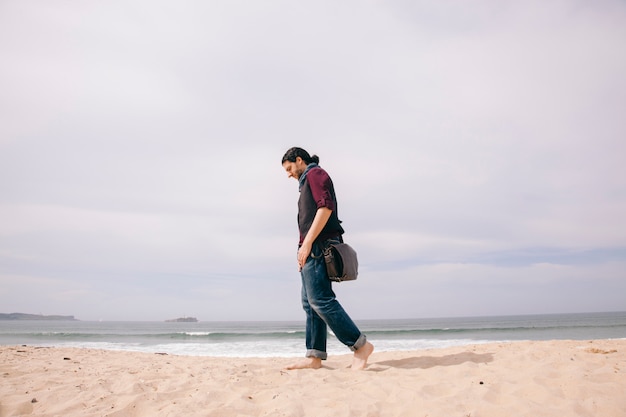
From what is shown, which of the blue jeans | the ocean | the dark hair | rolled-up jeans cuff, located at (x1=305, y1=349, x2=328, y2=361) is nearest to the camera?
the blue jeans

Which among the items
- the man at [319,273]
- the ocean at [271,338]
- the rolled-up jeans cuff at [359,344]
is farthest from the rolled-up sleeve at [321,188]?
the ocean at [271,338]

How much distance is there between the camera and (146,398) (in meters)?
2.44

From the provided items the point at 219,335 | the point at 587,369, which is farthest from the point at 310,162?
the point at 219,335

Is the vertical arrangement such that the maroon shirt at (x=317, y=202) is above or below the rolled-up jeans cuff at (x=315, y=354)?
above

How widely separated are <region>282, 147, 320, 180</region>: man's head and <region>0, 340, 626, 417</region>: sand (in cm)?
186

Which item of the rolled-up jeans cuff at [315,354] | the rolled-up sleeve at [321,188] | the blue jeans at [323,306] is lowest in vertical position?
the rolled-up jeans cuff at [315,354]

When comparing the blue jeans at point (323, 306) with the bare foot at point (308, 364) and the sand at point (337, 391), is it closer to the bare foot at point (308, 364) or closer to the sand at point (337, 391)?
the bare foot at point (308, 364)

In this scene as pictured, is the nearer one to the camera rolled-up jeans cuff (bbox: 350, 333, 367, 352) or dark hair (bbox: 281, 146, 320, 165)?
rolled-up jeans cuff (bbox: 350, 333, 367, 352)

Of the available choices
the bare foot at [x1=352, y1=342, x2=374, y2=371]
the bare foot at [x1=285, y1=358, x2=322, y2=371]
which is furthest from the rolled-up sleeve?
the bare foot at [x1=285, y1=358, x2=322, y2=371]

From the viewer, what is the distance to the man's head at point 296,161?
3809 mm

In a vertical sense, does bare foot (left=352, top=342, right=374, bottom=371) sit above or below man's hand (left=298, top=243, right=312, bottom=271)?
below

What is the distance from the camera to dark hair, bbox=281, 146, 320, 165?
381 cm

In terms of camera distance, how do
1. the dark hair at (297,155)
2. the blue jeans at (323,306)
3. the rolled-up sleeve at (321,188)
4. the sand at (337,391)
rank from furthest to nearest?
1. the dark hair at (297,155)
2. the rolled-up sleeve at (321,188)
3. the blue jeans at (323,306)
4. the sand at (337,391)

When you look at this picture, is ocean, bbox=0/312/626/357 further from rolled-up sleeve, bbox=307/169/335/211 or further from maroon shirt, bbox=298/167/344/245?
rolled-up sleeve, bbox=307/169/335/211
